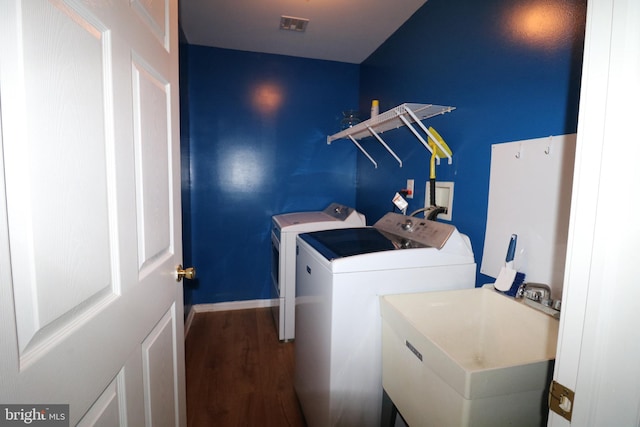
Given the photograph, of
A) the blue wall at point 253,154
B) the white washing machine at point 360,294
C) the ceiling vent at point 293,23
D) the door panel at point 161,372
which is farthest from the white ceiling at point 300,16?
the door panel at point 161,372

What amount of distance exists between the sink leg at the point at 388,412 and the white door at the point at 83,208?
84cm

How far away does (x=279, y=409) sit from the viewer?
1.79m

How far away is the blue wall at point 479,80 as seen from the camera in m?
1.10

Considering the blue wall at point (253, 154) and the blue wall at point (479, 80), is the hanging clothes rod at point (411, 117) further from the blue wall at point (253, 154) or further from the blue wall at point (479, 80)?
the blue wall at point (253, 154)

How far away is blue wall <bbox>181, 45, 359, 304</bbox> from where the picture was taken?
9.27 feet

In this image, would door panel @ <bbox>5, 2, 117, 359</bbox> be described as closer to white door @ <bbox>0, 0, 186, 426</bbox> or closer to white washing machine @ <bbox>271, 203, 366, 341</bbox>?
white door @ <bbox>0, 0, 186, 426</bbox>

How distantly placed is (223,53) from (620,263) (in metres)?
3.13

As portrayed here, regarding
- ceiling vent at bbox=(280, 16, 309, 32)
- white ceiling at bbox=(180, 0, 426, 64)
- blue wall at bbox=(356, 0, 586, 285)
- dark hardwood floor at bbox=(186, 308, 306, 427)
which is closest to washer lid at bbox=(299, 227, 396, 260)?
blue wall at bbox=(356, 0, 586, 285)

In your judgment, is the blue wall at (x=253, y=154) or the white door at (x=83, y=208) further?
the blue wall at (x=253, y=154)

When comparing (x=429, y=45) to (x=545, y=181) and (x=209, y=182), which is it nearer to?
(x=545, y=181)

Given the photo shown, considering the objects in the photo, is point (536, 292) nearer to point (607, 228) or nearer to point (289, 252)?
point (607, 228)

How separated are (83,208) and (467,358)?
1.12m

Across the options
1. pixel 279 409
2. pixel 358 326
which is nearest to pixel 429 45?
pixel 358 326

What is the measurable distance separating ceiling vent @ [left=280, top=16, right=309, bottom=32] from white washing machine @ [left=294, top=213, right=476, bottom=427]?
1.81m
